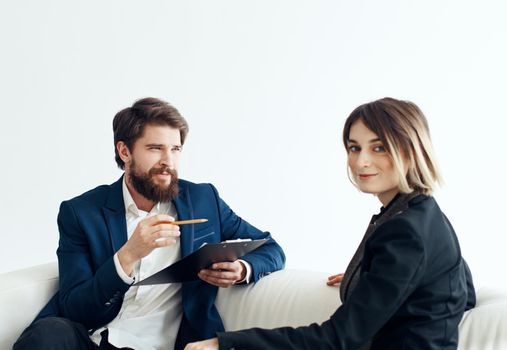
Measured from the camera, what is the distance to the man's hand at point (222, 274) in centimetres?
208

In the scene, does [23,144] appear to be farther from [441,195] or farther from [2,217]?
[441,195]

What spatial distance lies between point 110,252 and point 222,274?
1.27ft

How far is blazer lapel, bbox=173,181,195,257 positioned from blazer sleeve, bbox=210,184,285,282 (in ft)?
0.39

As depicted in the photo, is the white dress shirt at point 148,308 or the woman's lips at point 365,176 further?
the white dress shirt at point 148,308

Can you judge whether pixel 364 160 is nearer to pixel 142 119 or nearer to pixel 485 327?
pixel 485 327

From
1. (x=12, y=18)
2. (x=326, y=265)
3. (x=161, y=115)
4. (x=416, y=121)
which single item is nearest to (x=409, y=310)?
(x=416, y=121)

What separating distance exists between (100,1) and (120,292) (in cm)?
204

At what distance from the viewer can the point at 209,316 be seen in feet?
7.14

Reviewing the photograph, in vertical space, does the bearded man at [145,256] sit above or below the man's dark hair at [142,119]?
below

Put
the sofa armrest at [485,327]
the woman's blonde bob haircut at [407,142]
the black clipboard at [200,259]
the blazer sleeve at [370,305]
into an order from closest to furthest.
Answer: the blazer sleeve at [370,305], the woman's blonde bob haircut at [407,142], the sofa armrest at [485,327], the black clipboard at [200,259]

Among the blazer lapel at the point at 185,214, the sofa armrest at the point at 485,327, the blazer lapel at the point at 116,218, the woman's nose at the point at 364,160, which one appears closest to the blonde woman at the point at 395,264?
the woman's nose at the point at 364,160

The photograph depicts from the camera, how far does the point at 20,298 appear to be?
84.3 inches

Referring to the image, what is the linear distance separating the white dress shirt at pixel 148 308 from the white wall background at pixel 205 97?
1.35 m

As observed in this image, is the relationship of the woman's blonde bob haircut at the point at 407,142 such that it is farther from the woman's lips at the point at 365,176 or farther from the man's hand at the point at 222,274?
the man's hand at the point at 222,274
